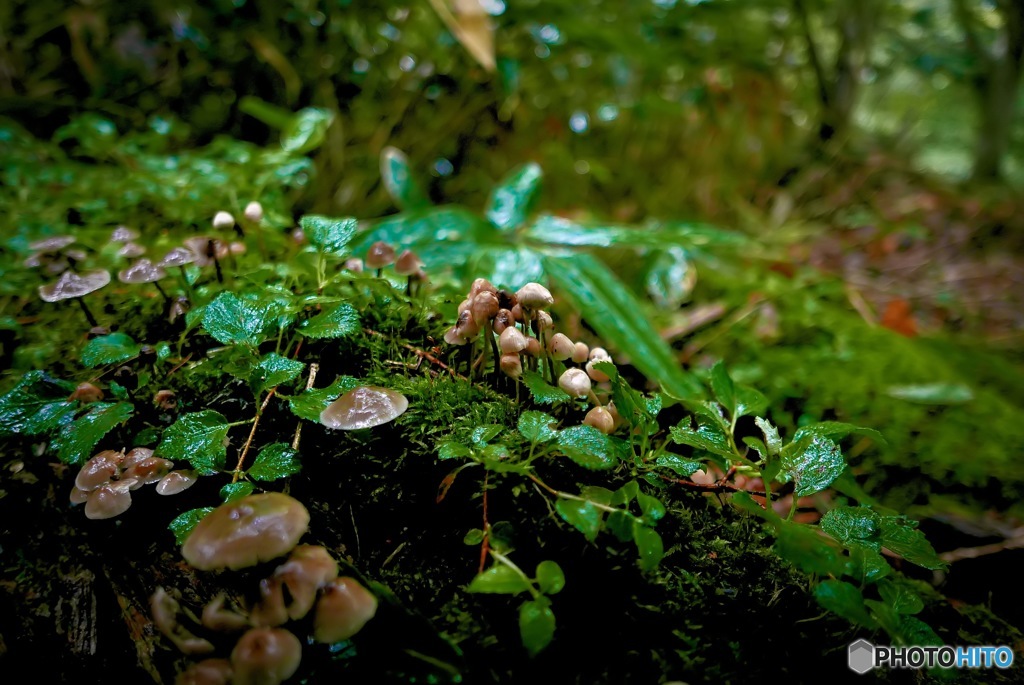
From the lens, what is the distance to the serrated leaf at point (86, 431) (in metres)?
0.75

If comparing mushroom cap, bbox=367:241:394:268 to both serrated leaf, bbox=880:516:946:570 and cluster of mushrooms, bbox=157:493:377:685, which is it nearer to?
cluster of mushrooms, bbox=157:493:377:685

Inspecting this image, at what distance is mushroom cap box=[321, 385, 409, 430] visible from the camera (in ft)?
2.37

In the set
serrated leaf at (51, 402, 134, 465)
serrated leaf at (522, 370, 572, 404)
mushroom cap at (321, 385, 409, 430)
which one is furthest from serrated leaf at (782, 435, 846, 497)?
serrated leaf at (51, 402, 134, 465)

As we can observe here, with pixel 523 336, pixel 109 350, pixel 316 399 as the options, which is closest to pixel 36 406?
pixel 109 350

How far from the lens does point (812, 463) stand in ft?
2.57

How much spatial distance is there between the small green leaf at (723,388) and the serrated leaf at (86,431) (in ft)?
3.16

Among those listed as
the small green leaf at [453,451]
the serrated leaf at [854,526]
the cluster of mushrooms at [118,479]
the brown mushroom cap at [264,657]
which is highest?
the cluster of mushrooms at [118,479]

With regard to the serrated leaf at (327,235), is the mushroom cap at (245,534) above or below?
below

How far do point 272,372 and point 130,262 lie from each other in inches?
32.9

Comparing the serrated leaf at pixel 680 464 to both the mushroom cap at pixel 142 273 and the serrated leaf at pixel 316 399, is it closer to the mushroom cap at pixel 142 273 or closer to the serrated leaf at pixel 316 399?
the serrated leaf at pixel 316 399

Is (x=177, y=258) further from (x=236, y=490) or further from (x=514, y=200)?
(x=514, y=200)

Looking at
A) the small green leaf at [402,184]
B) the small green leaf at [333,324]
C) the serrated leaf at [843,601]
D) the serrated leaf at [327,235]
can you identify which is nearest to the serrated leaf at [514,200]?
the small green leaf at [402,184]

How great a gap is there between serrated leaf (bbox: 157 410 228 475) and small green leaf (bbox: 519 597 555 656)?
19.5 inches

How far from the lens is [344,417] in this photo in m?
0.73
